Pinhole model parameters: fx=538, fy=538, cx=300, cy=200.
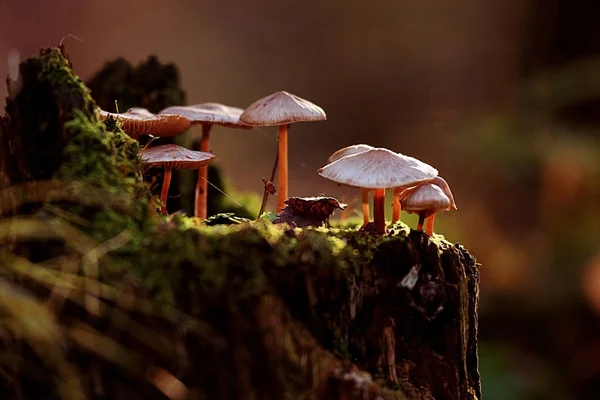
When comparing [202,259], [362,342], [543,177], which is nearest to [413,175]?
[362,342]

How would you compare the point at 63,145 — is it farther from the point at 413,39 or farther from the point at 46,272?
the point at 413,39

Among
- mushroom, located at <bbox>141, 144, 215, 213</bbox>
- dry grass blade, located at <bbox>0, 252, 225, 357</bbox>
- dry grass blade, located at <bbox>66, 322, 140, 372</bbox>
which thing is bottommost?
dry grass blade, located at <bbox>66, 322, 140, 372</bbox>

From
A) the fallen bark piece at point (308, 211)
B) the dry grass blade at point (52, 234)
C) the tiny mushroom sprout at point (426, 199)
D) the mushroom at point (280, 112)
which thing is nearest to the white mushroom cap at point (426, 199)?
the tiny mushroom sprout at point (426, 199)

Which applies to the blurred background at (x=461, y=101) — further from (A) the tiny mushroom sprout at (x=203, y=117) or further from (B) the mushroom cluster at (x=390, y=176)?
(B) the mushroom cluster at (x=390, y=176)

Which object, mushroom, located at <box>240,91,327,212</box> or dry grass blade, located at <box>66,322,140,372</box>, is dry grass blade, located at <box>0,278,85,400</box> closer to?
dry grass blade, located at <box>66,322,140,372</box>

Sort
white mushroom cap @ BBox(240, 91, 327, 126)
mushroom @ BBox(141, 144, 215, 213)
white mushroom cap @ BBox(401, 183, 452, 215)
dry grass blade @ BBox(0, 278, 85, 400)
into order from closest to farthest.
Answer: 1. dry grass blade @ BBox(0, 278, 85, 400)
2. white mushroom cap @ BBox(401, 183, 452, 215)
3. mushroom @ BBox(141, 144, 215, 213)
4. white mushroom cap @ BBox(240, 91, 327, 126)

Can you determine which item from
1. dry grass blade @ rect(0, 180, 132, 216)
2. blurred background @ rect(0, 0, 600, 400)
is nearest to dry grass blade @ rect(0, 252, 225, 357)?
dry grass blade @ rect(0, 180, 132, 216)
